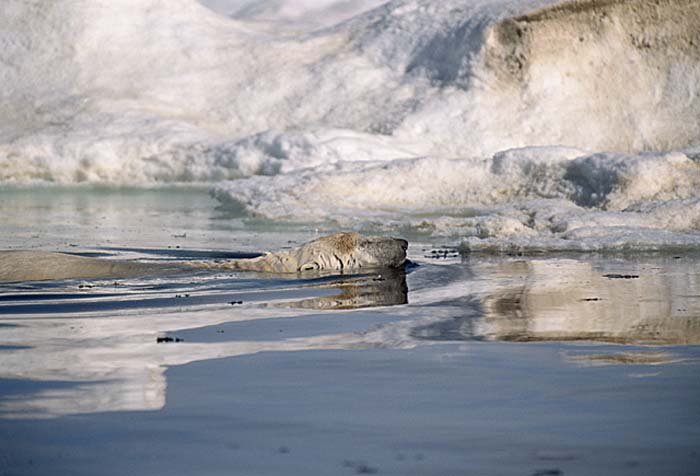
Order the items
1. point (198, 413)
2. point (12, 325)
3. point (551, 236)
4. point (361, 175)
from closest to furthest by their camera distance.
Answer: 1. point (198, 413)
2. point (12, 325)
3. point (551, 236)
4. point (361, 175)

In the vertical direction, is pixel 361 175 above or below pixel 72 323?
above

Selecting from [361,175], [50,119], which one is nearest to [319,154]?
[361,175]

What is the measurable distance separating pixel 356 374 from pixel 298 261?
3578mm

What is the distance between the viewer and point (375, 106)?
14609 millimetres

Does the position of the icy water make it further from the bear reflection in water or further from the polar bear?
the polar bear

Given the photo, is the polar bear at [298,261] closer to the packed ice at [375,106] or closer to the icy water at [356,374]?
the icy water at [356,374]

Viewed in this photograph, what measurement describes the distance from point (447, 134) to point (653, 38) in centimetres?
268

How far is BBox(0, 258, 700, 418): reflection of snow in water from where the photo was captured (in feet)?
10.8

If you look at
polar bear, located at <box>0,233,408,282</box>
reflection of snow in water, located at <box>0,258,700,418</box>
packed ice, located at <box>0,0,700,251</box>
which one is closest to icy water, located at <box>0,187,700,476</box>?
reflection of snow in water, located at <box>0,258,700,418</box>

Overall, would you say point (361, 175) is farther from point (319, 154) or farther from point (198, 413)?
point (198, 413)

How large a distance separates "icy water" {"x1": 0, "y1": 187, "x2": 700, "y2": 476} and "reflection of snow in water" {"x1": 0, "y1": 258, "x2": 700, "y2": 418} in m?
0.01

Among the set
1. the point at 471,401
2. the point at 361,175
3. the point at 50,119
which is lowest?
the point at 471,401

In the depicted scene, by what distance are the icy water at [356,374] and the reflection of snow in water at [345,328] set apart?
1 cm

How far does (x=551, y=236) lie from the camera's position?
8352 millimetres
